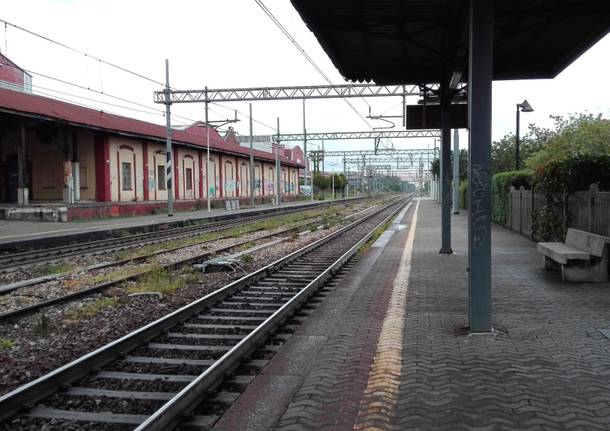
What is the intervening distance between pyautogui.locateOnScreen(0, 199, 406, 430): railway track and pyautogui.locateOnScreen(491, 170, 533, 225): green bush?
14.5m

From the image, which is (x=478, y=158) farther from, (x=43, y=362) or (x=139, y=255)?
(x=139, y=255)

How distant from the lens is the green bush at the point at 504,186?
69.5 feet

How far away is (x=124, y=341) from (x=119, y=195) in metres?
33.7

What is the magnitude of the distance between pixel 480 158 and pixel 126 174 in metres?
35.5

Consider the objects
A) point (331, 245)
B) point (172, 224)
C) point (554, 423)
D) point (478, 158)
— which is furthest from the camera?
point (172, 224)

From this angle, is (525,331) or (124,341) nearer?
(124,341)

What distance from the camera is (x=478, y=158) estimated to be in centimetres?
643

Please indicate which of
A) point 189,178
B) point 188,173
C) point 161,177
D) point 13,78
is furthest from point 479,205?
point 13,78

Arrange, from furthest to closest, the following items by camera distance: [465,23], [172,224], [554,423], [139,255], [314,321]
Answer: [172,224]
[139,255]
[465,23]
[314,321]
[554,423]

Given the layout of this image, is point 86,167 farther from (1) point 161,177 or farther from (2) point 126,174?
(1) point 161,177

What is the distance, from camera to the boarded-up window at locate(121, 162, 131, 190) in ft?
127

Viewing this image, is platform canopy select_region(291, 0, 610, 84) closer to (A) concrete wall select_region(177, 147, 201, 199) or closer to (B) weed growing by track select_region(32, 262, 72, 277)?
(B) weed growing by track select_region(32, 262, 72, 277)

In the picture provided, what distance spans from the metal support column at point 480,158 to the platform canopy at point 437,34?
1606 mm

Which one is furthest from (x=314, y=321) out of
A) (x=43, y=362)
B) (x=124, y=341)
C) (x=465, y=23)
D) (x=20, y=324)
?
(x=465, y=23)
